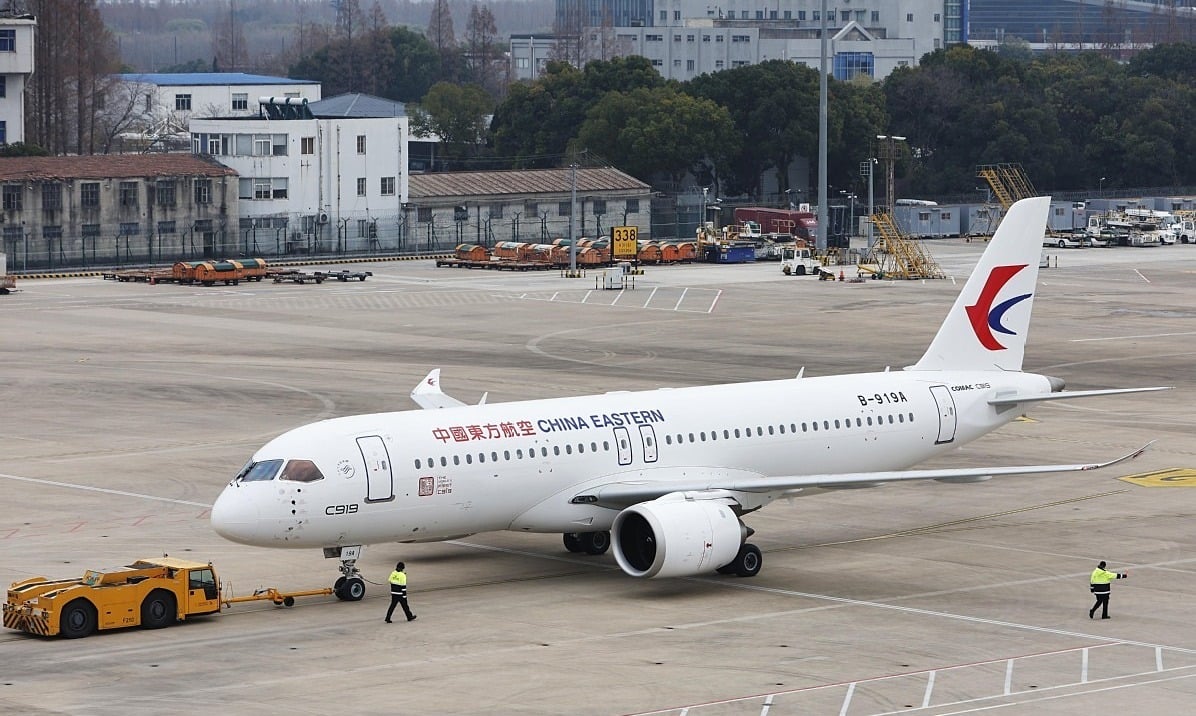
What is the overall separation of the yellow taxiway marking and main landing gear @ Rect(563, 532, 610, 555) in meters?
19.7

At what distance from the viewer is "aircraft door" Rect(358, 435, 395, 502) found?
3947 centimetres

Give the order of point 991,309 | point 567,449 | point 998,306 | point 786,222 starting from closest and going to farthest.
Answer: point 567,449
point 991,309
point 998,306
point 786,222

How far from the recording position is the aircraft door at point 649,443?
43312 millimetres

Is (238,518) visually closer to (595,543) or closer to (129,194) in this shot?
(595,543)

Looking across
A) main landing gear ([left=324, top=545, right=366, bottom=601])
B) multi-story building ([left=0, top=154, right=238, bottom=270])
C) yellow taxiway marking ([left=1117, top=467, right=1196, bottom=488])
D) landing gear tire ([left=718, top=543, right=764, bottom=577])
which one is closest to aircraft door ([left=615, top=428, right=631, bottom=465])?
landing gear tire ([left=718, top=543, right=764, bottom=577])

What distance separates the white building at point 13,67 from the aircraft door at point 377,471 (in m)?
132

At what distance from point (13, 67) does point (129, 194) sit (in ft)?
78.9

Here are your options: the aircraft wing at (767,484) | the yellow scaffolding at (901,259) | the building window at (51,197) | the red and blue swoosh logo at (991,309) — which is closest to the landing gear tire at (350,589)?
the aircraft wing at (767,484)

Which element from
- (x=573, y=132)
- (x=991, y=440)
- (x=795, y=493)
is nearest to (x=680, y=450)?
(x=795, y=493)

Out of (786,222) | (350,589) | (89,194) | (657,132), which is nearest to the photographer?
(350,589)

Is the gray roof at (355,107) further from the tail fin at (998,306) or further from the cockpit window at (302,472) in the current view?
the cockpit window at (302,472)

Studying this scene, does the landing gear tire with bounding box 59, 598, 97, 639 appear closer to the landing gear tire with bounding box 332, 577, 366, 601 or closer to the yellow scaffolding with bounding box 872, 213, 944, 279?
the landing gear tire with bounding box 332, 577, 366, 601

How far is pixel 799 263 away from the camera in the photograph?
140375 millimetres

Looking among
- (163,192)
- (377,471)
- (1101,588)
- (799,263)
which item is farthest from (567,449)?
(163,192)
